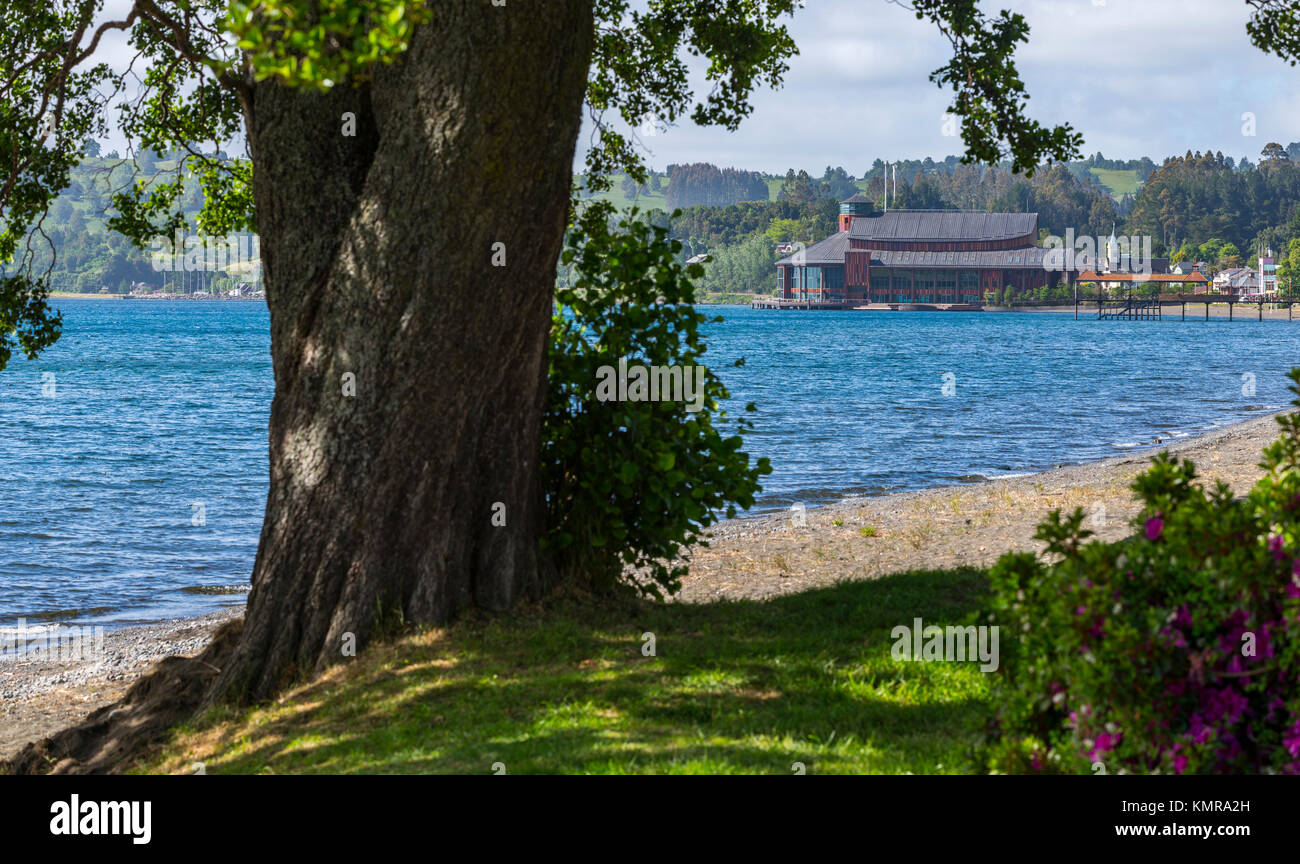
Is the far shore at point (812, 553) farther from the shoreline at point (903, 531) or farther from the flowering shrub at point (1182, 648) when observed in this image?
the flowering shrub at point (1182, 648)

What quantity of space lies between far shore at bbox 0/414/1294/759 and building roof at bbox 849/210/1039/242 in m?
164

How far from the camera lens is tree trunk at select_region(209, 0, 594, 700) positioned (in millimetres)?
7043

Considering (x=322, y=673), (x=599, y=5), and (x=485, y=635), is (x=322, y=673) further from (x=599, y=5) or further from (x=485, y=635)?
(x=599, y=5)

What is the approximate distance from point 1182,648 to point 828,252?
611 feet

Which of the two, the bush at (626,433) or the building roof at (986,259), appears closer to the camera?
the bush at (626,433)

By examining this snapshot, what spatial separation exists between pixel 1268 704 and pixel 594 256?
586 centimetres

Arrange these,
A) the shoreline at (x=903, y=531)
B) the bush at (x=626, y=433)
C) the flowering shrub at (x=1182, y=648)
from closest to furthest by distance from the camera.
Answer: the flowering shrub at (x=1182, y=648) → the bush at (x=626, y=433) → the shoreline at (x=903, y=531)

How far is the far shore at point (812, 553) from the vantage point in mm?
11273

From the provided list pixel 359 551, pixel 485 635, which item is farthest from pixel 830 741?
pixel 359 551

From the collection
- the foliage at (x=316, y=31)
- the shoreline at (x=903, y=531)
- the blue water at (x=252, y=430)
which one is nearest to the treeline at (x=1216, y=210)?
the blue water at (x=252, y=430)

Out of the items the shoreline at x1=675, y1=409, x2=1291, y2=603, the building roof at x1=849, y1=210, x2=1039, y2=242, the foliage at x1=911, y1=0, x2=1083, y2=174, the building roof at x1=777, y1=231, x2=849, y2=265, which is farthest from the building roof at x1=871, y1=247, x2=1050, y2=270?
the foliage at x1=911, y1=0, x2=1083, y2=174

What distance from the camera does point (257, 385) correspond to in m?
→ 60.1

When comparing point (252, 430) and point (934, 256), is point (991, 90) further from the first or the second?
point (934, 256)

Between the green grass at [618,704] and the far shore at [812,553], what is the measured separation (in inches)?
106
